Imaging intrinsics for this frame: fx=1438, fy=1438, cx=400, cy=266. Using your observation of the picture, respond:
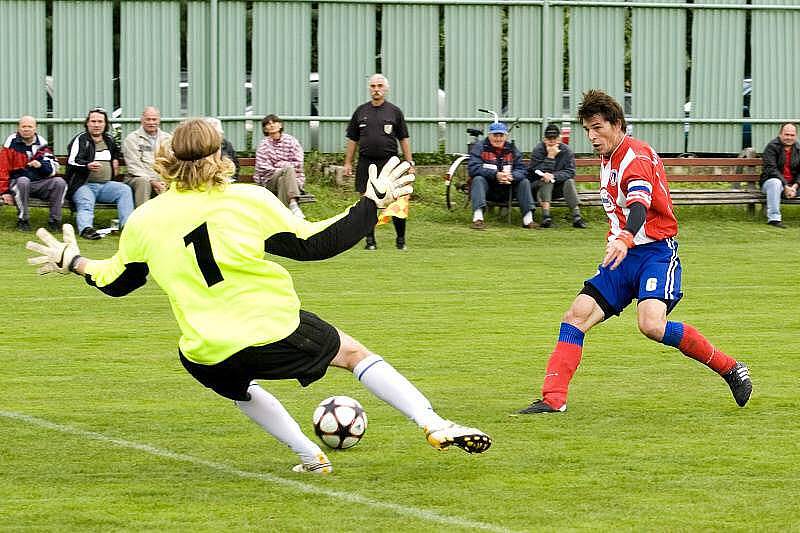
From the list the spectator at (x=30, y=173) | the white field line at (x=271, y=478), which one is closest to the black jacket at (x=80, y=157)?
the spectator at (x=30, y=173)

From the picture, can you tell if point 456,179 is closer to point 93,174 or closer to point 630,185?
point 93,174

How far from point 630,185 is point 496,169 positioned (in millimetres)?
11630

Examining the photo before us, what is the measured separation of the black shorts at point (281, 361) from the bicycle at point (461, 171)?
1369cm

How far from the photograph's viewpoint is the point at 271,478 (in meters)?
6.63

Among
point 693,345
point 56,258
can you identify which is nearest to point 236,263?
point 56,258

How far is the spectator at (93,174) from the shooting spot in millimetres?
18094

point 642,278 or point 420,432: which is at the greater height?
point 642,278

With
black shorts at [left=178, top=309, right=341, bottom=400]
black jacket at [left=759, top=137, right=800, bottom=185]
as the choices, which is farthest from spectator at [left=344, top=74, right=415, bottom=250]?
black shorts at [left=178, top=309, right=341, bottom=400]

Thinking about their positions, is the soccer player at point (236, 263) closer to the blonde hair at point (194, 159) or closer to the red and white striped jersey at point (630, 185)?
the blonde hair at point (194, 159)

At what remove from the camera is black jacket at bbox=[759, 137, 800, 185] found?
812 inches

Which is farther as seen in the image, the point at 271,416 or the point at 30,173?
the point at 30,173

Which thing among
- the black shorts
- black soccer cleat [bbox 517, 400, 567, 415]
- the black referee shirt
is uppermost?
the black referee shirt

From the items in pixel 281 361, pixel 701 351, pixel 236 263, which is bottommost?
pixel 701 351

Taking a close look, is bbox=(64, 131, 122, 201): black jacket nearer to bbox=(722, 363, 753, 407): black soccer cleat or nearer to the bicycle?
the bicycle
